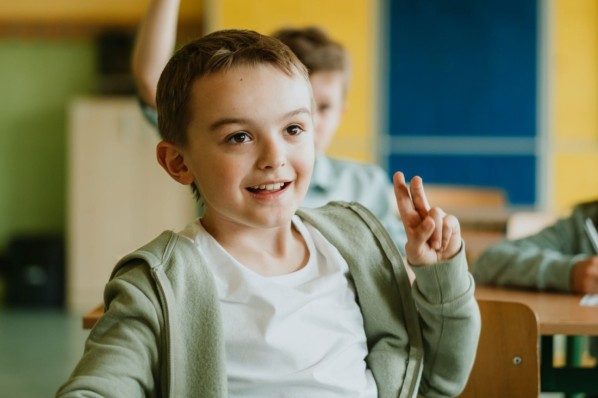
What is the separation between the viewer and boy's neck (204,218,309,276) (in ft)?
4.41

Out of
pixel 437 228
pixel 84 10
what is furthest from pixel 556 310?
pixel 84 10

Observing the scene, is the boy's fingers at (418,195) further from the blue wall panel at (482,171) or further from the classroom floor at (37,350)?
the blue wall panel at (482,171)

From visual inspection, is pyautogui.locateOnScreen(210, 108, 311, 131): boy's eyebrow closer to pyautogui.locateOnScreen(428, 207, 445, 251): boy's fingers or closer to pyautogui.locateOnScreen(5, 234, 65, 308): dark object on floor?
pyautogui.locateOnScreen(428, 207, 445, 251): boy's fingers

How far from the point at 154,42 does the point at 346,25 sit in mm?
3973

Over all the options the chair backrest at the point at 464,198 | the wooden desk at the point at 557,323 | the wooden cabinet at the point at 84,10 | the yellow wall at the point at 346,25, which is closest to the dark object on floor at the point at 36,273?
the wooden cabinet at the point at 84,10

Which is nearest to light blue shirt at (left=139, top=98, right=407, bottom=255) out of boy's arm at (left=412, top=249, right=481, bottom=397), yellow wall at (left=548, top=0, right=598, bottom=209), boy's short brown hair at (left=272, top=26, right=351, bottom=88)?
boy's short brown hair at (left=272, top=26, right=351, bottom=88)

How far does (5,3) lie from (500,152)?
332 centimetres

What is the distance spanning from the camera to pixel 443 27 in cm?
573

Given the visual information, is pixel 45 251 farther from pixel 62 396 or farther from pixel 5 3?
pixel 62 396

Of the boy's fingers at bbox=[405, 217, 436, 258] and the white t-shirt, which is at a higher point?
the boy's fingers at bbox=[405, 217, 436, 258]

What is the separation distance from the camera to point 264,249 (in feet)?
4.47

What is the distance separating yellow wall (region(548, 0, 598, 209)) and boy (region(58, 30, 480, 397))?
4.50m

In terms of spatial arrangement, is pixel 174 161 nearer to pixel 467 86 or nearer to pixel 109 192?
pixel 467 86

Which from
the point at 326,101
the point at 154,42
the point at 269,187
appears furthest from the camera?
the point at 326,101
